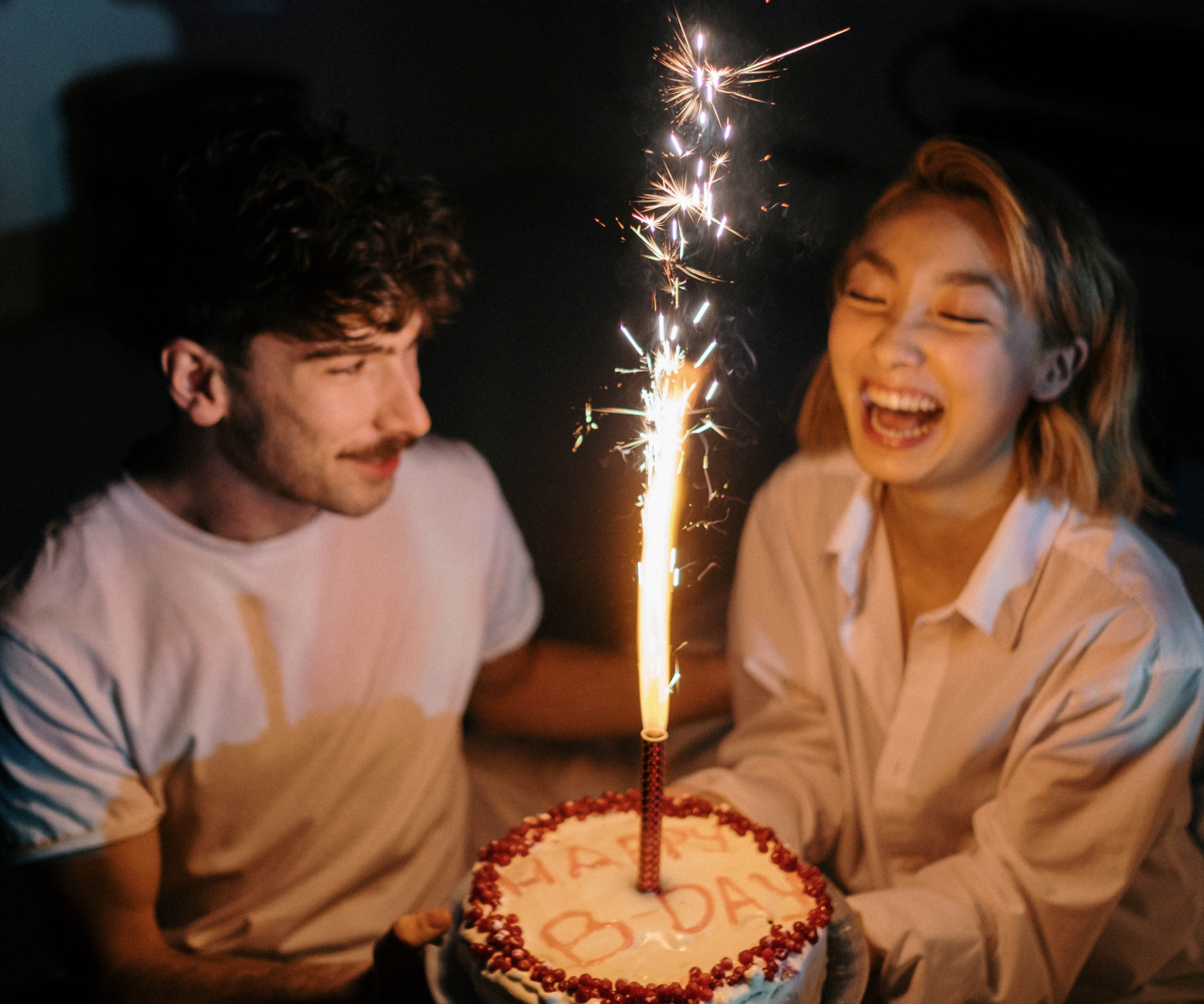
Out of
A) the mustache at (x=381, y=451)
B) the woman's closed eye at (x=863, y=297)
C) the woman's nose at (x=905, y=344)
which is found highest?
the woman's closed eye at (x=863, y=297)

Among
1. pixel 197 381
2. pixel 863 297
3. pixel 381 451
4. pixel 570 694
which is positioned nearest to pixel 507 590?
pixel 570 694

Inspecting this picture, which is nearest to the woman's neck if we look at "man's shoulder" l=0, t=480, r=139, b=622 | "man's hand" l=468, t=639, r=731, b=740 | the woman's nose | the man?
the woman's nose

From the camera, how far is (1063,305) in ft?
4.42

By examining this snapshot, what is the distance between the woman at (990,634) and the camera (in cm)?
131

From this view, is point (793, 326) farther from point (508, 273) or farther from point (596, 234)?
point (508, 273)

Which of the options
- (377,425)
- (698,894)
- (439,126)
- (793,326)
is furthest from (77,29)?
(698,894)

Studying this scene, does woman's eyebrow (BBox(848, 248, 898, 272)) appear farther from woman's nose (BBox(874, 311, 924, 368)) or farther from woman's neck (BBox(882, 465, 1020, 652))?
woman's neck (BBox(882, 465, 1020, 652))

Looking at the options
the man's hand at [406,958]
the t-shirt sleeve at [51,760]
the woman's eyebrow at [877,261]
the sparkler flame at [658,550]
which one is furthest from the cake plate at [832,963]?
the woman's eyebrow at [877,261]

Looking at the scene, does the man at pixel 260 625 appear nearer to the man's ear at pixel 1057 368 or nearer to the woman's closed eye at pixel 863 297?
the woman's closed eye at pixel 863 297

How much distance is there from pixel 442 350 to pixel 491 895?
2.34 ft

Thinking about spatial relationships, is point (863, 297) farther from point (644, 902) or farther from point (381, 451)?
point (644, 902)

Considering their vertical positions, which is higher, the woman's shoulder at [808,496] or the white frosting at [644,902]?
the woman's shoulder at [808,496]

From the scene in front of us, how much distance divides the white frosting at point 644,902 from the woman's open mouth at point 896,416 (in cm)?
51

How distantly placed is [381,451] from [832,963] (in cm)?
81
